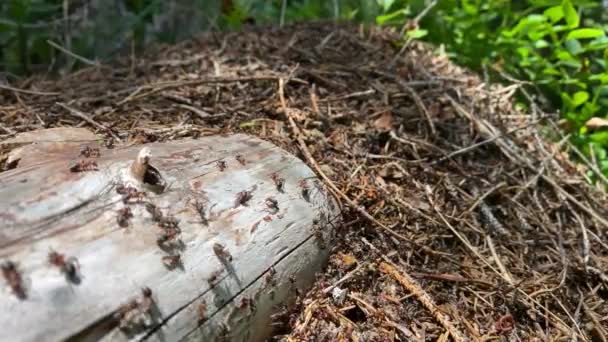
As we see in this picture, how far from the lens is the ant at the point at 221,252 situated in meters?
1.69

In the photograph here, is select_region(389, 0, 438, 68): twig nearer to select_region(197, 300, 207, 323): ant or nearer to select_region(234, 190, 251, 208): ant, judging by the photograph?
select_region(234, 190, 251, 208): ant

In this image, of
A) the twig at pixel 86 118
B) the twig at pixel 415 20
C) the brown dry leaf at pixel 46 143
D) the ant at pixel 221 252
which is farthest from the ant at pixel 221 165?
the twig at pixel 415 20

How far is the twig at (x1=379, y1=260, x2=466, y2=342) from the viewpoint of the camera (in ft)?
6.61

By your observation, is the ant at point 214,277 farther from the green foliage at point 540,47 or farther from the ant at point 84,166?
the green foliage at point 540,47

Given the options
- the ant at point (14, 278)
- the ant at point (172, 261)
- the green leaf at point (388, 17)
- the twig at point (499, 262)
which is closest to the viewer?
the ant at point (14, 278)

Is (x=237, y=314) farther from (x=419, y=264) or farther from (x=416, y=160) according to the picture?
(x=416, y=160)

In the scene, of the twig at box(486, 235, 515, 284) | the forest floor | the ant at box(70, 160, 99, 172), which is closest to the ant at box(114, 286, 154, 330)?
the ant at box(70, 160, 99, 172)

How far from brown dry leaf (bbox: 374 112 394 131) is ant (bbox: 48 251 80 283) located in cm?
182

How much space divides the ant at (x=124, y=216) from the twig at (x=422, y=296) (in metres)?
0.96

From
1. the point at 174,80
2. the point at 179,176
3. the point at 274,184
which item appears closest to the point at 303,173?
the point at 274,184

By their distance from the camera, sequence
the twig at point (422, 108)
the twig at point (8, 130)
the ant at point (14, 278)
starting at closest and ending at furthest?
the ant at point (14, 278)
the twig at point (8, 130)
the twig at point (422, 108)

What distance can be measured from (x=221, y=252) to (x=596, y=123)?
264 centimetres

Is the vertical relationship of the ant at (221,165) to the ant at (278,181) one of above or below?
above

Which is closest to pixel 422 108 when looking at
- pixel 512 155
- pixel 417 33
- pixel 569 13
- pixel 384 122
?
pixel 384 122
